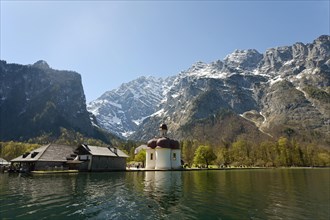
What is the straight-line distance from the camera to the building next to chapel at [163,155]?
11331 cm

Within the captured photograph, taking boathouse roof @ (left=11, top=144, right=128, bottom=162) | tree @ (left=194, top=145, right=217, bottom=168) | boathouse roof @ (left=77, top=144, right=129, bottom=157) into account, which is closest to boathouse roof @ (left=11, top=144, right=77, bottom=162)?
boathouse roof @ (left=11, top=144, right=128, bottom=162)

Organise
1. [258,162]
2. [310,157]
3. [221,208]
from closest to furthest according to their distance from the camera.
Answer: [221,208], [258,162], [310,157]

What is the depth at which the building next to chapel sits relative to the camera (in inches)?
4461

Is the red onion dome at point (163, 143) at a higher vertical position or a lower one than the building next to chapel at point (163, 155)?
higher

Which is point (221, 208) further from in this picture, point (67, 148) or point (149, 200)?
point (67, 148)

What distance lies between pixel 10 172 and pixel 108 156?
3027cm

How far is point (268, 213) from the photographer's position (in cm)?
2619

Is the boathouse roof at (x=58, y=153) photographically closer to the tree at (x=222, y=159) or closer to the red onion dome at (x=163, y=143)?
the red onion dome at (x=163, y=143)

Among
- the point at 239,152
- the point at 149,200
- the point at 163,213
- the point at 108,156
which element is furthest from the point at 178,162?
the point at 163,213

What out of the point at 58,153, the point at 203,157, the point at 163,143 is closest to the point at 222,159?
the point at 203,157

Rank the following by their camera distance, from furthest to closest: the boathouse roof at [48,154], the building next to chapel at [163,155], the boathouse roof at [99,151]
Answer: the building next to chapel at [163,155] < the boathouse roof at [99,151] < the boathouse roof at [48,154]

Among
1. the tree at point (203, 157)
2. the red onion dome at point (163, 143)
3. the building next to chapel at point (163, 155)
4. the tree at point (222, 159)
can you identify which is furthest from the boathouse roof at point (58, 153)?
the tree at point (222, 159)

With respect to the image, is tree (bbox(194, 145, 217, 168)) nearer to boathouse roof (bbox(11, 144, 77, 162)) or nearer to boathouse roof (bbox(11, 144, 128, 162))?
boathouse roof (bbox(11, 144, 128, 162))

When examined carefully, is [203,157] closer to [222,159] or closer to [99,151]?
[222,159]
